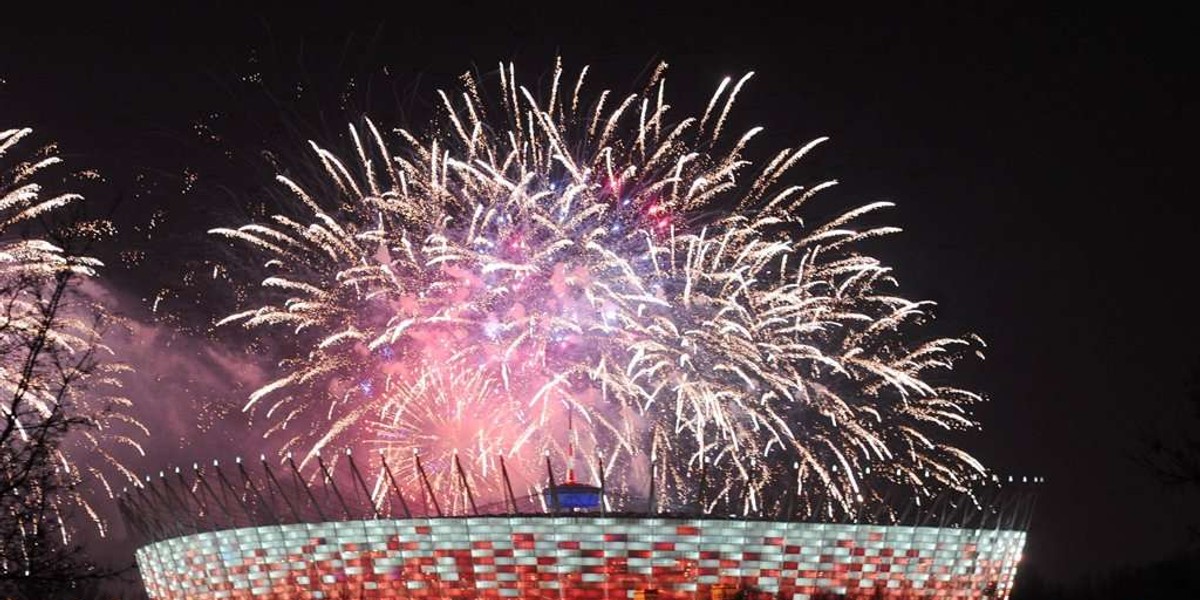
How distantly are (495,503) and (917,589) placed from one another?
21066mm

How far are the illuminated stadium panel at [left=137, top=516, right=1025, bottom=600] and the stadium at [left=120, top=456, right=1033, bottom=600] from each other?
0.20ft

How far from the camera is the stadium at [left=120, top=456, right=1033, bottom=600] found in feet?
204

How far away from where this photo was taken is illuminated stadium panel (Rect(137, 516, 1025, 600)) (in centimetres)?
6206

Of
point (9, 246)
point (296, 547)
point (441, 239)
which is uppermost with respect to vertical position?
point (441, 239)

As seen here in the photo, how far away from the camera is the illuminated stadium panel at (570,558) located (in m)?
62.1

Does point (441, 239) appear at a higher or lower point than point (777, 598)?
higher

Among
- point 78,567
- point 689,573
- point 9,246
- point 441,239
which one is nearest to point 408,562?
point 689,573

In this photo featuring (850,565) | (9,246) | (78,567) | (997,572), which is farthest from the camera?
(997,572)

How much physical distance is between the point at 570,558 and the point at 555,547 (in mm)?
876

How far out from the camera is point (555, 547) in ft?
204

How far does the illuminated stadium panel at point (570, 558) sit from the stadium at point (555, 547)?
0.20 ft

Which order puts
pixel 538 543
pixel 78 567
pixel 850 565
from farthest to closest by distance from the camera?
pixel 850 565, pixel 538 543, pixel 78 567

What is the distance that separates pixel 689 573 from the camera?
6325cm

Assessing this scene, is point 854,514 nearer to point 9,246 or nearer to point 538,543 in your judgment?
point 538,543
